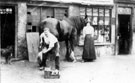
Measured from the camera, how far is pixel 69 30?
14172 millimetres

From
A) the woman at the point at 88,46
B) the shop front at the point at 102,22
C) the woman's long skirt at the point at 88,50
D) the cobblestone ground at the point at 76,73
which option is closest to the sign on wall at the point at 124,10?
the shop front at the point at 102,22

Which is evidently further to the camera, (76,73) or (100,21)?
(100,21)

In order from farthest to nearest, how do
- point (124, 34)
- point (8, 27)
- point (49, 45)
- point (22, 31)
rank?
point (124, 34), point (8, 27), point (22, 31), point (49, 45)

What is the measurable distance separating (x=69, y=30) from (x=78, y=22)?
0.97 meters

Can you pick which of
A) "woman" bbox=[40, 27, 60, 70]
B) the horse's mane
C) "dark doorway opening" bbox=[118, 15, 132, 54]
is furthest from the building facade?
"woman" bbox=[40, 27, 60, 70]

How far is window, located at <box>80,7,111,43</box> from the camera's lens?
54.3 feet

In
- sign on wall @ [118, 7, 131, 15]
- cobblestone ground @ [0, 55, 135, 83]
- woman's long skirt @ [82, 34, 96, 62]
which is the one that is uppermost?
sign on wall @ [118, 7, 131, 15]

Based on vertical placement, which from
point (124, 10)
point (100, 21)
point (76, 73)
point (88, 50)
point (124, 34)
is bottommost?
point (76, 73)


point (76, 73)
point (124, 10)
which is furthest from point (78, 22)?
point (76, 73)

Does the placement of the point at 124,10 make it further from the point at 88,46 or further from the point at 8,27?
the point at 8,27

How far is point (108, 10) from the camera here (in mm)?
17281

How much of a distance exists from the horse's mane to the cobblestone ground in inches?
87.0

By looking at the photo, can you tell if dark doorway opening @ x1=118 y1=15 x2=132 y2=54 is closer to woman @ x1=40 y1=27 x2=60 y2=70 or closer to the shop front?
the shop front

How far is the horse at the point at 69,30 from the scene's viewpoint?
43.5 ft
